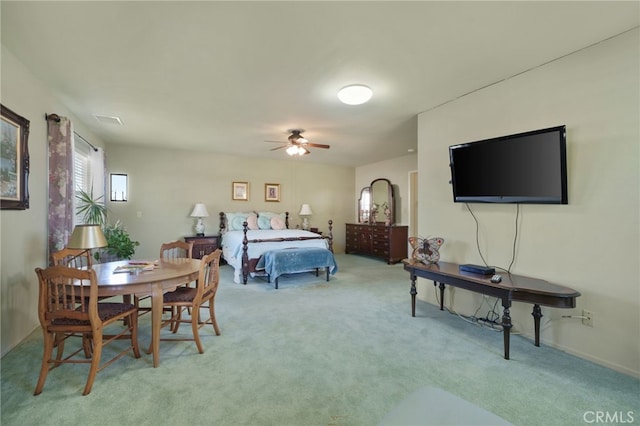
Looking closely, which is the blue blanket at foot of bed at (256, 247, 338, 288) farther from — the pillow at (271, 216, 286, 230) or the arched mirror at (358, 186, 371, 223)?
the arched mirror at (358, 186, 371, 223)

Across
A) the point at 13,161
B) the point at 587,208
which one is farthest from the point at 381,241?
the point at 13,161

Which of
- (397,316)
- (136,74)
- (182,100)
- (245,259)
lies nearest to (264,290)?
(245,259)

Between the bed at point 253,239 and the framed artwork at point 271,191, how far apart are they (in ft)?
1.62

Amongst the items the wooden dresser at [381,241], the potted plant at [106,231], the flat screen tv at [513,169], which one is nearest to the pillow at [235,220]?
the potted plant at [106,231]

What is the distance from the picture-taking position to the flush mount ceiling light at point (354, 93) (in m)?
2.91

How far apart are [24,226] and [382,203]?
6396 millimetres

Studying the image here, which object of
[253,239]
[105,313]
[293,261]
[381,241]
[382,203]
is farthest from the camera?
[382,203]

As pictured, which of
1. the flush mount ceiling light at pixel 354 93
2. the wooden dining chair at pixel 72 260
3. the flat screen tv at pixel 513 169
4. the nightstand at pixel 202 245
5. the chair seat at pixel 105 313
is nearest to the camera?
the chair seat at pixel 105 313

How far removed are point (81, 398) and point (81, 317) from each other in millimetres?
515

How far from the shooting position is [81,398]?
1.83 metres

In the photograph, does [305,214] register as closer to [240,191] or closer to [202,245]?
[240,191]

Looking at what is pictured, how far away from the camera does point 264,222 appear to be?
649 centimetres

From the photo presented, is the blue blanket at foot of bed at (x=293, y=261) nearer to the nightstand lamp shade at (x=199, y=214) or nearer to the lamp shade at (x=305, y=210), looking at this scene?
the nightstand lamp shade at (x=199, y=214)

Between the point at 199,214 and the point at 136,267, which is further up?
the point at 199,214
